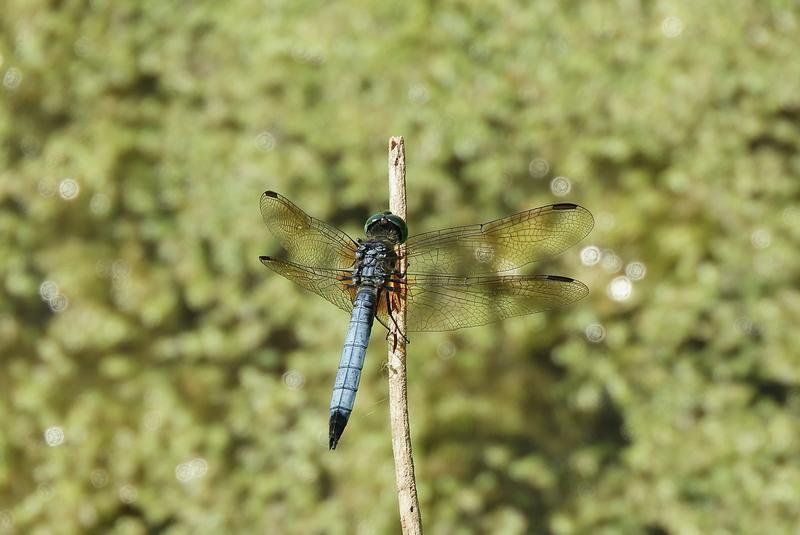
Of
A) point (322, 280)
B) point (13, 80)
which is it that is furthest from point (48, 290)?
point (322, 280)

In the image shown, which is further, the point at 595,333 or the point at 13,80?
the point at 13,80

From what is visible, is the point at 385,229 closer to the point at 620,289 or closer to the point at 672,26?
the point at 620,289

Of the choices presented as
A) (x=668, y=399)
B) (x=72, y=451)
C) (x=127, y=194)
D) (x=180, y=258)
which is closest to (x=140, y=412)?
(x=72, y=451)

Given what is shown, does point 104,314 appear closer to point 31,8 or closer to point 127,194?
point 127,194

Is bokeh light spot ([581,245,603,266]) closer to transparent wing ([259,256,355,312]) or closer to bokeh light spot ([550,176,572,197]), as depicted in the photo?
bokeh light spot ([550,176,572,197])

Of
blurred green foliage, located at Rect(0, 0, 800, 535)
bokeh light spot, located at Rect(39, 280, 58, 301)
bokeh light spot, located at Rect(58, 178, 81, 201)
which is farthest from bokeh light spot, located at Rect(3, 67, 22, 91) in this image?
bokeh light spot, located at Rect(39, 280, 58, 301)

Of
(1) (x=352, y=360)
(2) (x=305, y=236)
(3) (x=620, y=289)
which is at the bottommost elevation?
(1) (x=352, y=360)

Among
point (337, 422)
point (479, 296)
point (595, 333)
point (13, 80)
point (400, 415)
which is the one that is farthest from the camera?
point (13, 80)
